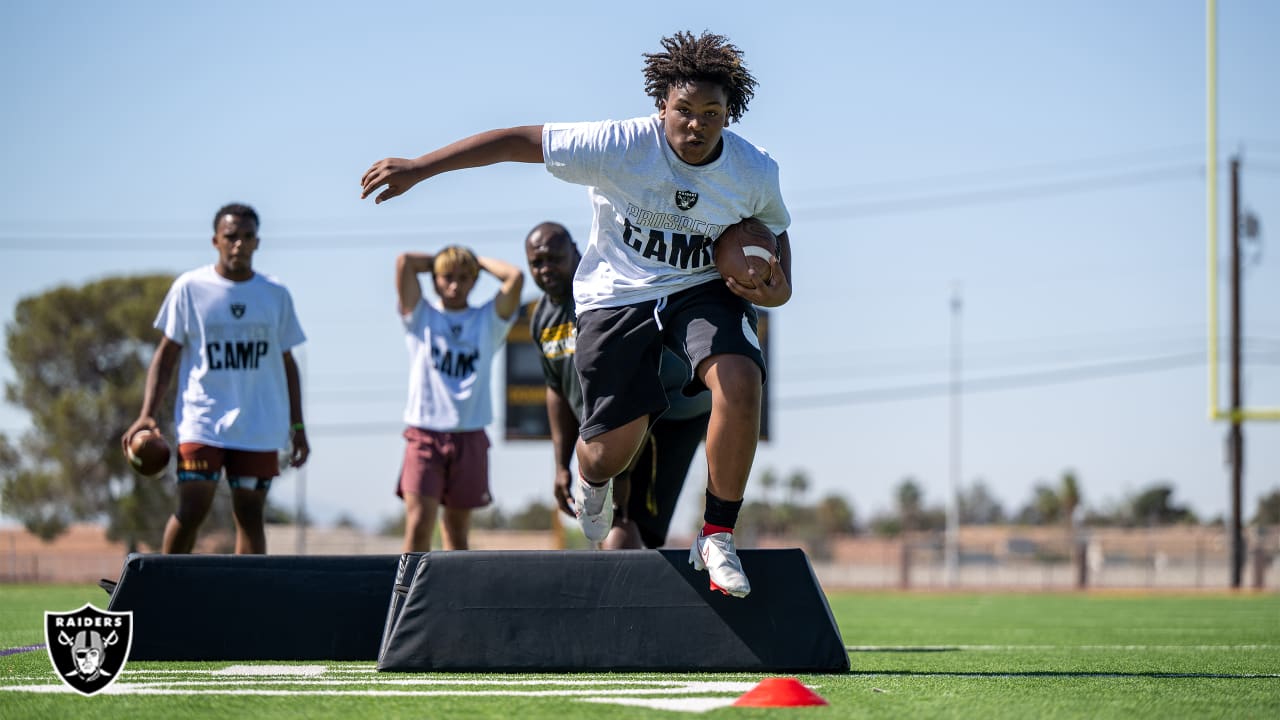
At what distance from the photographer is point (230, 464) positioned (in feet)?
22.4

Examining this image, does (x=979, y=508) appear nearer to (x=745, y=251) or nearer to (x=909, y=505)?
(x=909, y=505)

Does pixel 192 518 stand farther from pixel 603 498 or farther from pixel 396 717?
pixel 396 717

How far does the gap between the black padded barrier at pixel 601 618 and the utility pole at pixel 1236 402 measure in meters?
27.1

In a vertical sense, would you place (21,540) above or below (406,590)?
below

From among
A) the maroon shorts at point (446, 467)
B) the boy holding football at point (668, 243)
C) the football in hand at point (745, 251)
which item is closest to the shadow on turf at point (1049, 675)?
the boy holding football at point (668, 243)

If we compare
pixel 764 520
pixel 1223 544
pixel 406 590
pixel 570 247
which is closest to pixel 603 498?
pixel 406 590

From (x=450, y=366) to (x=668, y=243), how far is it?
10.7ft

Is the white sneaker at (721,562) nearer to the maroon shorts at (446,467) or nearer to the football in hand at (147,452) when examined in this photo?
the football in hand at (147,452)

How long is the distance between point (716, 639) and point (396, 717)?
1.44m

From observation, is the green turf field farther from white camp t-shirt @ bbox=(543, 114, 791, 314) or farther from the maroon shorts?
the maroon shorts

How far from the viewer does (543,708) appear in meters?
3.43

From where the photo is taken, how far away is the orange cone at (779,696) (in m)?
3.43

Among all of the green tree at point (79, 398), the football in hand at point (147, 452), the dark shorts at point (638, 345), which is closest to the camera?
the dark shorts at point (638, 345)

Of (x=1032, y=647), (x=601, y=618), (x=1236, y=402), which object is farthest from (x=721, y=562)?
(x=1236, y=402)
